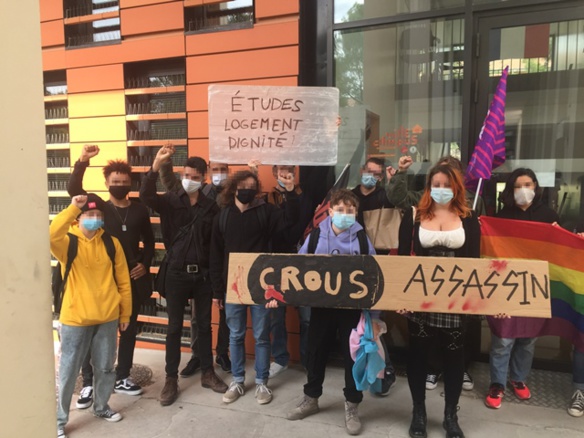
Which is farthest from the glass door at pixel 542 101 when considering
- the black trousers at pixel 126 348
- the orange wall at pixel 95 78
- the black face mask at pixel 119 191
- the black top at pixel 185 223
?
the orange wall at pixel 95 78

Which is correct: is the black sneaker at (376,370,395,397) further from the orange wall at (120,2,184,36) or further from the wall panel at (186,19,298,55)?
the orange wall at (120,2,184,36)

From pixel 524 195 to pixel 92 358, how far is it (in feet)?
12.2

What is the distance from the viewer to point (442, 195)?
3.07 meters

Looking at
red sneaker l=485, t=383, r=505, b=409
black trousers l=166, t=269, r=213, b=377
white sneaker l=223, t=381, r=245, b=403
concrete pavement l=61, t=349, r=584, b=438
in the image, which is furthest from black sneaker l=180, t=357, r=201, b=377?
red sneaker l=485, t=383, r=505, b=409

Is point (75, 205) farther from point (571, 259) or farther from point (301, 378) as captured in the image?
point (571, 259)

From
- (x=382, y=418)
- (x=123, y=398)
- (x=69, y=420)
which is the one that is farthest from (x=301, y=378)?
(x=69, y=420)

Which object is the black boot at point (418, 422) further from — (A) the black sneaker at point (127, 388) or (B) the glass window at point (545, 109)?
(A) the black sneaker at point (127, 388)

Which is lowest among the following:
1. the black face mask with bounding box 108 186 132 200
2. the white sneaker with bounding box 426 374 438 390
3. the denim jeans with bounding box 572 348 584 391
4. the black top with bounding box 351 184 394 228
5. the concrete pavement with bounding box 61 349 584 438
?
the concrete pavement with bounding box 61 349 584 438

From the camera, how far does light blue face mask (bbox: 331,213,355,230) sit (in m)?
3.19

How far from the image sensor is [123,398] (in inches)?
155

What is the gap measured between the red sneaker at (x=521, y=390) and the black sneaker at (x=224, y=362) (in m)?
2.66

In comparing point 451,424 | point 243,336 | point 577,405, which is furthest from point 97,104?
point 577,405

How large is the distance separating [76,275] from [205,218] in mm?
1160

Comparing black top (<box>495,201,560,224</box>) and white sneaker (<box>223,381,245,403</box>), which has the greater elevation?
black top (<box>495,201,560,224</box>)
